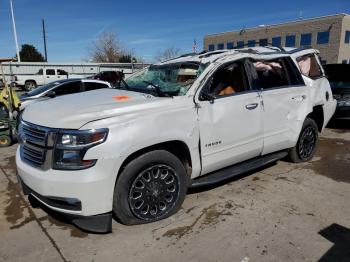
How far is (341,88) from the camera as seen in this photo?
26.9 ft

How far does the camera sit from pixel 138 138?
3125mm

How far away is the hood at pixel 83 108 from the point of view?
303 cm

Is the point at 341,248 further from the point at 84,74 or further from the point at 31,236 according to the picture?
the point at 84,74

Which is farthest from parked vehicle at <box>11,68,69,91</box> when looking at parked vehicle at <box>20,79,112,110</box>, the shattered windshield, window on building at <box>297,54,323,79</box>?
window on building at <box>297,54,323,79</box>

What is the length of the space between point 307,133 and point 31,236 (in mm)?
4266

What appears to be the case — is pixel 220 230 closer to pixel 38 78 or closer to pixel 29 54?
pixel 38 78

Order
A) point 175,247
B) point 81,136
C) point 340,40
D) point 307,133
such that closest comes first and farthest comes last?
1. point 81,136
2. point 175,247
3. point 307,133
4. point 340,40

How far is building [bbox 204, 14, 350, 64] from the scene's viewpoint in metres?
42.4

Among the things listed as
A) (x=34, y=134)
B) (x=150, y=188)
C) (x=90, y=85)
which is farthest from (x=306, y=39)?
(x=34, y=134)

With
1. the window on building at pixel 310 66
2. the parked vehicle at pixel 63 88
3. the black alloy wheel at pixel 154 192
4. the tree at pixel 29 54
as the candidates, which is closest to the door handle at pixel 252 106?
the black alloy wheel at pixel 154 192

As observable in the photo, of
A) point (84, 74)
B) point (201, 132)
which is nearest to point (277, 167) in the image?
point (201, 132)

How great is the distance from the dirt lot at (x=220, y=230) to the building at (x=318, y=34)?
3938 centimetres

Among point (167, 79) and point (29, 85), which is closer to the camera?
point (167, 79)

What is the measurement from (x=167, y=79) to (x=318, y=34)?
46834 millimetres
